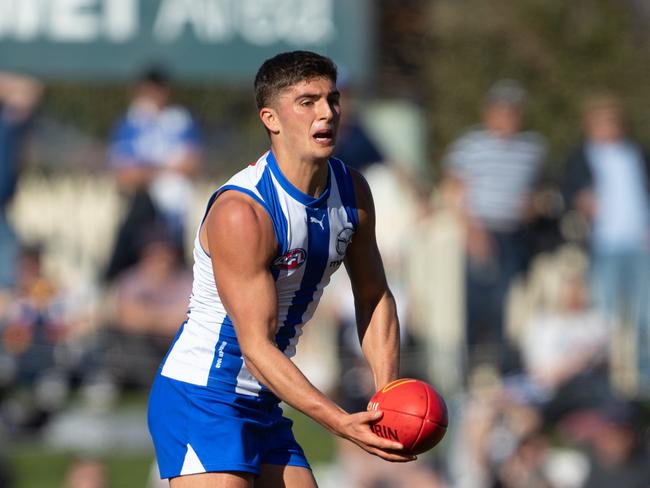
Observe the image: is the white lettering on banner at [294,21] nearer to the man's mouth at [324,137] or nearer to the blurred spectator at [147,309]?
the blurred spectator at [147,309]

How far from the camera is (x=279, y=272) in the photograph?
5.13 metres

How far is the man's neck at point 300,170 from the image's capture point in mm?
5105

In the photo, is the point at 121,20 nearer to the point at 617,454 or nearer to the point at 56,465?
the point at 56,465

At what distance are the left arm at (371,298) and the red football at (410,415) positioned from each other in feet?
1.36

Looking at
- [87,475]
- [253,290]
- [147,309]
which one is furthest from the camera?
[147,309]

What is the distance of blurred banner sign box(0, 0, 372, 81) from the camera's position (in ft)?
37.4

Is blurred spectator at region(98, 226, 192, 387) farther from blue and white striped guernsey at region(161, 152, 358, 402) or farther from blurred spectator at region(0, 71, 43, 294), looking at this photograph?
blue and white striped guernsey at region(161, 152, 358, 402)

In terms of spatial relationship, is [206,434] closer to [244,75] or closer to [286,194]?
[286,194]

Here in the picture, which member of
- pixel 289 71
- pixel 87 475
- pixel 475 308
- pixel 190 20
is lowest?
pixel 87 475

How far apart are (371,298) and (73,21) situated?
262 inches

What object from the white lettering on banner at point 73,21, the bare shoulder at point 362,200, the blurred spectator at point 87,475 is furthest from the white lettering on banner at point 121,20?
the bare shoulder at point 362,200

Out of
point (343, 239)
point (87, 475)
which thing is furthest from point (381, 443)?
point (87, 475)

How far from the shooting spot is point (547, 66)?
2017 cm

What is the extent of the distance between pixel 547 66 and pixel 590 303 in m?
9.87
